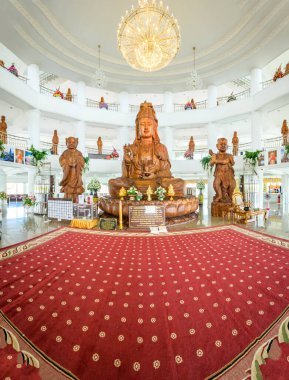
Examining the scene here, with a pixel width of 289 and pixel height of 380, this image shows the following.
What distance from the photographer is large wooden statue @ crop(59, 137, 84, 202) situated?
716 centimetres

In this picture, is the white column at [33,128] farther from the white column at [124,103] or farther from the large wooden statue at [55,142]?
the white column at [124,103]

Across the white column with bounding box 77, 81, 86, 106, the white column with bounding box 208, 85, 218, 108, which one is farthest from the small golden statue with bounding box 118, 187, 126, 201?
the white column with bounding box 208, 85, 218, 108

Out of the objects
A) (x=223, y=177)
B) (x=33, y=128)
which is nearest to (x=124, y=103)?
(x=33, y=128)

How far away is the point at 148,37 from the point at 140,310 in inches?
243

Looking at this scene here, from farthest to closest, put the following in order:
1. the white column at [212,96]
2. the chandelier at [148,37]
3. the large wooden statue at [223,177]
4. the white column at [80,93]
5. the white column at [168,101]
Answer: the white column at [168,101] → the white column at [212,96] → the white column at [80,93] → the large wooden statue at [223,177] → the chandelier at [148,37]

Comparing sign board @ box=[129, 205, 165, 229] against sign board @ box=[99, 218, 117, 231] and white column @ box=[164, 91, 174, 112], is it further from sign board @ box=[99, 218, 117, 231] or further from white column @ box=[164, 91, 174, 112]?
white column @ box=[164, 91, 174, 112]

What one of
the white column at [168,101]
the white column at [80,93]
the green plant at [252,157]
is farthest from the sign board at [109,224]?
the white column at [168,101]

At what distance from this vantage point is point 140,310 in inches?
61.9

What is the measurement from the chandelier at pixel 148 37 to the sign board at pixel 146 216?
420 cm

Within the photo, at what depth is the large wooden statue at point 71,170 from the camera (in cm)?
716

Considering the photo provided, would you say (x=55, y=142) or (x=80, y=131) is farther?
(x=80, y=131)

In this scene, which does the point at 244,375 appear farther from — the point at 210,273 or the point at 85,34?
the point at 85,34

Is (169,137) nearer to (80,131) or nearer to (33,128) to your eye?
(80,131)

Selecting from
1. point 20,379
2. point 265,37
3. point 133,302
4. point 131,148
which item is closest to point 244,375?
point 133,302
